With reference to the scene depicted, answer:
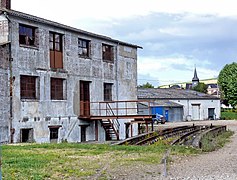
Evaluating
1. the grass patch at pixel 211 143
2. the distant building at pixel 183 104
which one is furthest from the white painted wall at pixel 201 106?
the grass patch at pixel 211 143

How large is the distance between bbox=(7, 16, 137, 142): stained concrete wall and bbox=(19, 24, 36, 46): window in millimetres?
265

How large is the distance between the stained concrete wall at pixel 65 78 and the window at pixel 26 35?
265mm

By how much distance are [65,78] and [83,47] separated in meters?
2.98

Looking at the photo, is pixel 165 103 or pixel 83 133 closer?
pixel 83 133

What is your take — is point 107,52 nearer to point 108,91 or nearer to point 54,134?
point 108,91

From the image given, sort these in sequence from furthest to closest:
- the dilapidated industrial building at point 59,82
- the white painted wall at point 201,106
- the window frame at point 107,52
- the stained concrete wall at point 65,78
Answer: the white painted wall at point 201,106
the window frame at point 107,52
the stained concrete wall at point 65,78
the dilapidated industrial building at point 59,82

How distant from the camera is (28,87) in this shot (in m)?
23.4

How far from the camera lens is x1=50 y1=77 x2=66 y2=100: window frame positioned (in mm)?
25087

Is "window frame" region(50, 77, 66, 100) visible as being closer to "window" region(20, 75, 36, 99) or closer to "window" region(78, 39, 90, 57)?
"window" region(20, 75, 36, 99)

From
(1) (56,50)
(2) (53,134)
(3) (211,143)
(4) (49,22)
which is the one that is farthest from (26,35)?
(3) (211,143)

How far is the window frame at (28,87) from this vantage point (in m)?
23.0

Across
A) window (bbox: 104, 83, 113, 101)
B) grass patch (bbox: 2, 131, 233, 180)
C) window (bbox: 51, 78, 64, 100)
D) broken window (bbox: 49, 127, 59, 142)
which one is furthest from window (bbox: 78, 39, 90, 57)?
grass patch (bbox: 2, 131, 233, 180)

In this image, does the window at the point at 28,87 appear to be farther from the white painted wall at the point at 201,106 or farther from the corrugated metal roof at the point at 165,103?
the white painted wall at the point at 201,106

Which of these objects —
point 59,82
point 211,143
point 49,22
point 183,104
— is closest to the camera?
point 211,143
